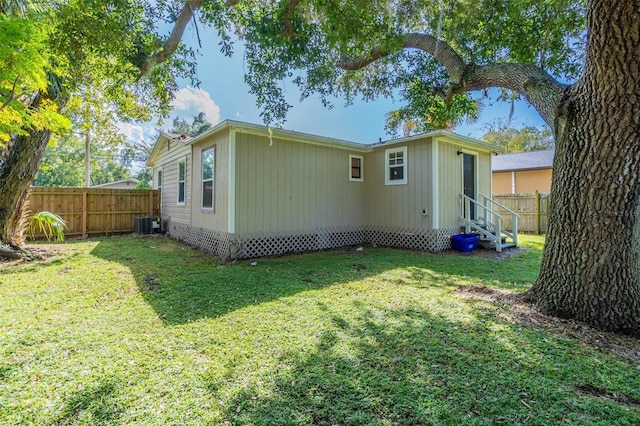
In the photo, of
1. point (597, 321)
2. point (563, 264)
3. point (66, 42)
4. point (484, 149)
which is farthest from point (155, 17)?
point (484, 149)

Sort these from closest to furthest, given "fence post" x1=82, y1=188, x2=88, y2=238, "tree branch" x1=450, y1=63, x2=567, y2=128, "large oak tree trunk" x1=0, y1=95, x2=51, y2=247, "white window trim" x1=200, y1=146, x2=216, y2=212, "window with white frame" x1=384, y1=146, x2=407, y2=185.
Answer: "tree branch" x1=450, y1=63, x2=567, y2=128 < "large oak tree trunk" x1=0, y1=95, x2=51, y2=247 < "white window trim" x1=200, y1=146, x2=216, y2=212 < "window with white frame" x1=384, y1=146, x2=407, y2=185 < "fence post" x1=82, y1=188, x2=88, y2=238

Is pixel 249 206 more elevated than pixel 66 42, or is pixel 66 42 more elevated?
pixel 66 42

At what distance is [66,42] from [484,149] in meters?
9.92

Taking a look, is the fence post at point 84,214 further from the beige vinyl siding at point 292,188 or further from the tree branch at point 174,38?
the beige vinyl siding at point 292,188

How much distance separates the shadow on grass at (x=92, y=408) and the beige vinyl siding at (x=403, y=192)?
7242mm

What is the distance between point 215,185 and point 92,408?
6.00m

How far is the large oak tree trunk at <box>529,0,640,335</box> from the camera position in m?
2.79

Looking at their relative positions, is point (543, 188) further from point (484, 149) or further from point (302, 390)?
point (302, 390)

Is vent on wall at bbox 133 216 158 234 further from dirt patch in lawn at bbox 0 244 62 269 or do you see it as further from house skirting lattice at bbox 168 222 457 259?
dirt patch in lawn at bbox 0 244 62 269

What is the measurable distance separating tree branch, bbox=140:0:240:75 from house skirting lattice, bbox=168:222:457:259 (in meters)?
3.55

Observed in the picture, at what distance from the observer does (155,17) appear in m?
5.70

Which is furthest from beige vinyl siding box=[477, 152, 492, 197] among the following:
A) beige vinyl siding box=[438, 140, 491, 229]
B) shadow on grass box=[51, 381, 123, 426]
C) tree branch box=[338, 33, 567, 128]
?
shadow on grass box=[51, 381, 123, 426]

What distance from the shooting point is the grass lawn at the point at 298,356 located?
1887 mm

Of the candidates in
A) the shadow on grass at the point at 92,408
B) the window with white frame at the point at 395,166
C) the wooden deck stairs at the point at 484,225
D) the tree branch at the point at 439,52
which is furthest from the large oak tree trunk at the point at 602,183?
the window with white frame at the point at 395,166
